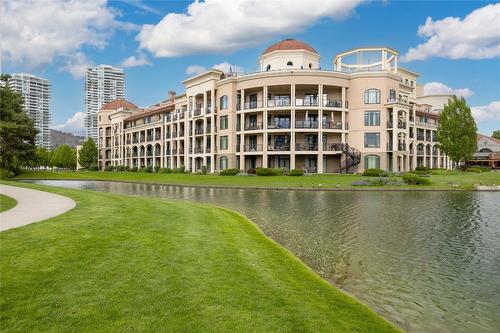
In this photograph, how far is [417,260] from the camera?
10.3 metres

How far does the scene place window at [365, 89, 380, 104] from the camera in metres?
53.3

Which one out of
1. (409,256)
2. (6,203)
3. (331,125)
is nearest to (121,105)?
(331,125)

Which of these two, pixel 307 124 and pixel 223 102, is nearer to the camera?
pixel 307 124

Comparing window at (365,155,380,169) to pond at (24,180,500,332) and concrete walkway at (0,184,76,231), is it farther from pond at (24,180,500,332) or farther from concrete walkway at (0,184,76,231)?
concrete walkway at (0,184,76,231)

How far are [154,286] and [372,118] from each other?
169 feet

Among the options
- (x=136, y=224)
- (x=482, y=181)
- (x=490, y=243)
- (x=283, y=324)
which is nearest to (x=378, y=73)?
(x=482, y=181)

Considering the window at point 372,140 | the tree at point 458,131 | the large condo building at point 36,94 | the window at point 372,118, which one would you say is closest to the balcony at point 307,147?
the window at point 372,140

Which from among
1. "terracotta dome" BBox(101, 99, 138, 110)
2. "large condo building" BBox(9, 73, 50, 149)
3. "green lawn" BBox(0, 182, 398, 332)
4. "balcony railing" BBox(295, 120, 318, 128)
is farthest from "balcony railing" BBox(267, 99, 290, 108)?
"large condo building" BBox(9, 73, 50, 149)

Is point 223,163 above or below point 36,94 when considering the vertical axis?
below

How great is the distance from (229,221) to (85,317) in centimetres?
954

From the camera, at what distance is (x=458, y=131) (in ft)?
186

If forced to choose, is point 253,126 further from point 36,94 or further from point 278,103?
point 36,94

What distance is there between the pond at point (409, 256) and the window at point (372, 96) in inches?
1391

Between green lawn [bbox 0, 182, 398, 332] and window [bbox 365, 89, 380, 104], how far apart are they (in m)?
47.8
